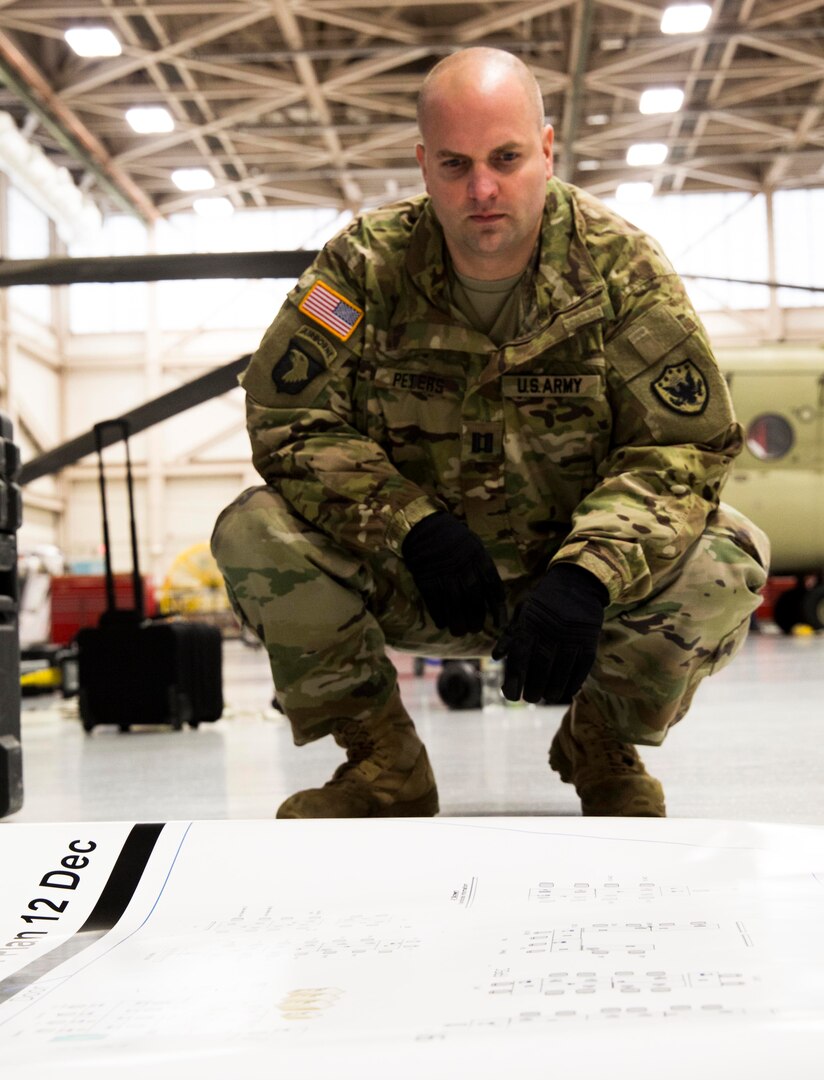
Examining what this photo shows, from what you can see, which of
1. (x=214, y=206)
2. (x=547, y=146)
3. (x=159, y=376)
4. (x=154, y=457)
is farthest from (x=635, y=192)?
(x=547, y=146)

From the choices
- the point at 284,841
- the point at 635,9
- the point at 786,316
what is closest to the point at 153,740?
the point at 284,841

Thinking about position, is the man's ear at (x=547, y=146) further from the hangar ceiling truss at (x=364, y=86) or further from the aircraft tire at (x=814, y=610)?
the hangar ceiling truss at (x=364, y=86)

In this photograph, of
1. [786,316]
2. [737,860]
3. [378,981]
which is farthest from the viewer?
[786,316]

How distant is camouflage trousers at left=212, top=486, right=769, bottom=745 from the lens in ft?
4.64

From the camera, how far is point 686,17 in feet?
32.6

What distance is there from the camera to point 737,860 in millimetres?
788

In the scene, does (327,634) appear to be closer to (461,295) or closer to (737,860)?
(461,295)

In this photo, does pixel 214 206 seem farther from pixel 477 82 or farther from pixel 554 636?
pixel 554 636

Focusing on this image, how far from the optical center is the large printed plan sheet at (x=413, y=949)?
466 millimetres

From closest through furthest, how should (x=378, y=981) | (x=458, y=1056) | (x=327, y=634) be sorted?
(x=458, y=1056) → (x=378, y=981) → (x=327, y=634)

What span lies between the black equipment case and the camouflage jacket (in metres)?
0.32

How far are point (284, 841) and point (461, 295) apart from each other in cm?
85

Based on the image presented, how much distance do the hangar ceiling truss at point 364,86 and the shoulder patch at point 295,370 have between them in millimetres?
9093

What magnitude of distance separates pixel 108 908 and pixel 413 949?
24cm
